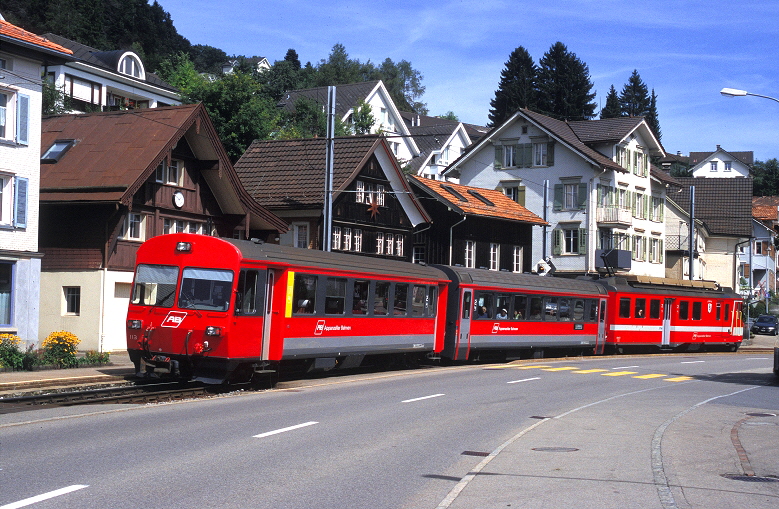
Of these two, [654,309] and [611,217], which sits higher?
[611,217]

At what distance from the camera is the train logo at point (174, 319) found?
18.6m

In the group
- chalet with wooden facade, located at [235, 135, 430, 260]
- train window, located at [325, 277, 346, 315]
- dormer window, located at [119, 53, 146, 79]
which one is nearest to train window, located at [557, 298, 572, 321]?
chalet with wooden facade, located at [235, 135, 430, 260]

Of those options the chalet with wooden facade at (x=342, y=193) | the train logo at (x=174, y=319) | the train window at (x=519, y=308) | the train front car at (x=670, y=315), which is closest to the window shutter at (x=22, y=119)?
the train logo at (x=174, y=319)

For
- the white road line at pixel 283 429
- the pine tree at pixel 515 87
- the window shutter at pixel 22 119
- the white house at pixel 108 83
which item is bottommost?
the white road line at pixel 283 429

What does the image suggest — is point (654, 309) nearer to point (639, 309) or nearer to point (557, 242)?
point (639, 309)

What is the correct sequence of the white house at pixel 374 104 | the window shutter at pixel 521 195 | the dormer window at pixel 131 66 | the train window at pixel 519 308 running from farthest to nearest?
the white house at pixel 374 104 < the dormer window at pixel 131 66 < the window shutter at pixel 521 195 < the train window at pixel 519 308

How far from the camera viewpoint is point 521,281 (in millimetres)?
31328

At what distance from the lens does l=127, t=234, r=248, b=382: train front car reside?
18328 mm

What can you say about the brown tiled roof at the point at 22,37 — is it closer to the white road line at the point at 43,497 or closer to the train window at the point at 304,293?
the train window at the point at 304,293

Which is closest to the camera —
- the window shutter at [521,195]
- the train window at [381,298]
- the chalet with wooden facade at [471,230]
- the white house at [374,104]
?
the train window at [381,298]

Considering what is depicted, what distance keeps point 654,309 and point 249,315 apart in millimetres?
25490

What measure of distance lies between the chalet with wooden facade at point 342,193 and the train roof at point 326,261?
13822 mm

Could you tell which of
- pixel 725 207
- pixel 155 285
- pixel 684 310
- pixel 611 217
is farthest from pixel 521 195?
pixel 155 285

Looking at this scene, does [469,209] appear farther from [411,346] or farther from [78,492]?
[78,492]
